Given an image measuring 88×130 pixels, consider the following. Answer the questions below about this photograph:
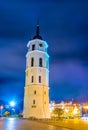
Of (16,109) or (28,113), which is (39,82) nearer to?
(28,113)

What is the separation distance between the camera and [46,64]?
72125 millimetres

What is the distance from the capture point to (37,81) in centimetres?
6831

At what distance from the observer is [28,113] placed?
6631cm

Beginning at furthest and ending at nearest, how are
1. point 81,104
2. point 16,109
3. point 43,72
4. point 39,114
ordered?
point 81,104 < point 16,109 < point 43,72 < point 39,114

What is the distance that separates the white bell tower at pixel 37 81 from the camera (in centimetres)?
6656

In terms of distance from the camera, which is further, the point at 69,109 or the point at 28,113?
the point at 69,109

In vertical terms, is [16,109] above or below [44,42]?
below

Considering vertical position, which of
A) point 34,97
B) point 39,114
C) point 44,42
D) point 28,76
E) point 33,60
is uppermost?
point 44,42

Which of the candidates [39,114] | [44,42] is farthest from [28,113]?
[44,42]

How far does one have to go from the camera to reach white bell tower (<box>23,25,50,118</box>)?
218 feet

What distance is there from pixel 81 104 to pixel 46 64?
6965 cm

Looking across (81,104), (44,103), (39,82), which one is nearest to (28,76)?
(39,82)

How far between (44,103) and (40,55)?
13422 mm

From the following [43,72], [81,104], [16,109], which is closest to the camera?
[43,72]
